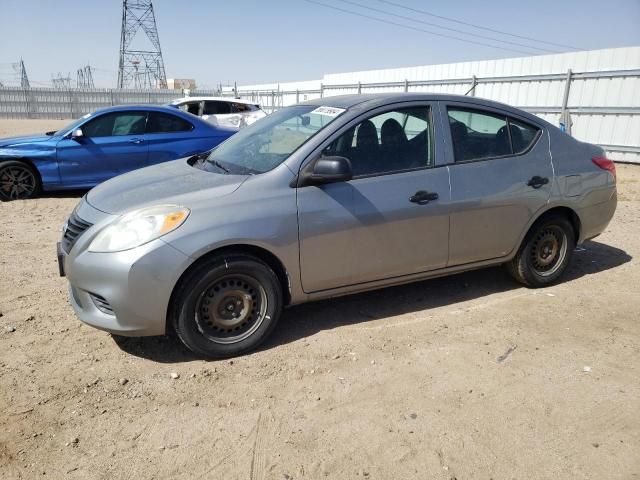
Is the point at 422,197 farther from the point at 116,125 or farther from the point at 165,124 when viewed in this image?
the point at 116,125

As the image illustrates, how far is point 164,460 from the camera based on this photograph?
2453mm

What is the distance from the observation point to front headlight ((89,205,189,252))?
308cm

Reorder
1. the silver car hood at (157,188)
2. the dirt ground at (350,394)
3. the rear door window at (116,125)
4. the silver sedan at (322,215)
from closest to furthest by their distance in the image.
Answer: the dirt ground at (350,394) < the silver sedan at (322,215) < the silver car hood at (157,188) < the rear door window at (116,125)

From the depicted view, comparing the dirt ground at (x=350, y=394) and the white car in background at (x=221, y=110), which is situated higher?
the white car in background at (x=221, y=110)

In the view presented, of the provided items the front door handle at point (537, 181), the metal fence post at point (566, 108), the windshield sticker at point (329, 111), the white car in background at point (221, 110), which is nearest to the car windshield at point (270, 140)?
the windshield sticker at point (329, 111)

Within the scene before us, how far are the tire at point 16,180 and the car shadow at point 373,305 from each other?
5.66 m

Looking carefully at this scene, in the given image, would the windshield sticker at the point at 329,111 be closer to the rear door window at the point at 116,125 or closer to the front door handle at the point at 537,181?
the front door handle at the point at 537,181

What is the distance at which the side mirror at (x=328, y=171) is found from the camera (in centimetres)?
335

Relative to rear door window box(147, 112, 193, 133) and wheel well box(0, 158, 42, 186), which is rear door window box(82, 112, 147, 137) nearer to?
rear door window box(147, 112, 193, 133)

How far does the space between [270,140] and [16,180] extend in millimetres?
5977

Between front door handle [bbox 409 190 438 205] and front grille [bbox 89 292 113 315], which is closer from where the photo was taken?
front grille [bbox 89 292 113 315]

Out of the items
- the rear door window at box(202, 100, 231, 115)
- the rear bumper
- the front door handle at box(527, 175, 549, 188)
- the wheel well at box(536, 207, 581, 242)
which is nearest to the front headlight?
the front door handle at box(527, 175, 549, 188)

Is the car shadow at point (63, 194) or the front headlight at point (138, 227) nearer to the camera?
the front headlight at point (138, 227)

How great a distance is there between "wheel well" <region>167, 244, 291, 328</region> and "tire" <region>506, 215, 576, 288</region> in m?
2.19
